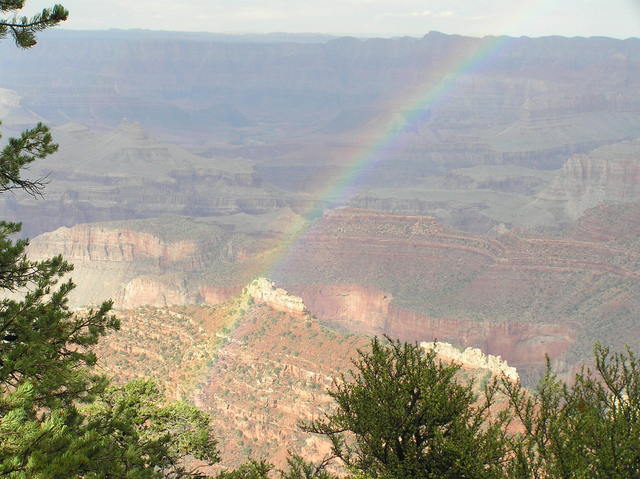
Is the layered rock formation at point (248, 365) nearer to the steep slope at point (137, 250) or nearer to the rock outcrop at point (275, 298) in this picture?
the rock outcrop at point (275, 298)

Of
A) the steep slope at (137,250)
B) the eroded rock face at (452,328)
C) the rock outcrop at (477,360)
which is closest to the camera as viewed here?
the rock outcrop at (477,360)

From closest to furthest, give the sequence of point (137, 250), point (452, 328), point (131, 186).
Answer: point (452, 328) → point (137, 250) → point (131, 186)

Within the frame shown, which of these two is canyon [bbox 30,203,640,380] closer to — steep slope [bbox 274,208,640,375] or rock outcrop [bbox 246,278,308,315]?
steep slope [bbox 274,208,640,375]

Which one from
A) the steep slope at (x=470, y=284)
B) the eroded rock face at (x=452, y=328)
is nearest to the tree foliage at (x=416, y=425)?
the eroded rock face at (x=452, y=328)

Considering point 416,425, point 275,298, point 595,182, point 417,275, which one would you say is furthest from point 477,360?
point 595,182

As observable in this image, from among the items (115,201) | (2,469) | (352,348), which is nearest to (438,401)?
(2,469)

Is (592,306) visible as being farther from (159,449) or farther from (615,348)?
(159,449)

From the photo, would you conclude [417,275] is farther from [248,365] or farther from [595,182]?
[595,182]

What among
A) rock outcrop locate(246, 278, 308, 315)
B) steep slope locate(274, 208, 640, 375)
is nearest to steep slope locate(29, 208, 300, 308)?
steep slope locate(274, 208, 640, 375)
